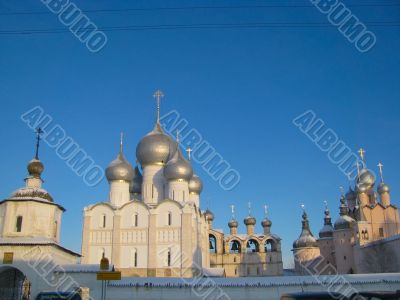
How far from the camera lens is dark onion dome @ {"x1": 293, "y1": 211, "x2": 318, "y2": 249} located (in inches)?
2093

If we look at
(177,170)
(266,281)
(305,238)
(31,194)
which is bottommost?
(266,281)

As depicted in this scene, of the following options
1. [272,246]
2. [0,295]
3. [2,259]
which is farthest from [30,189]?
[272,246]

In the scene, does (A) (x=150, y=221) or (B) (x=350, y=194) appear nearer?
(A) (x=150, y=221)

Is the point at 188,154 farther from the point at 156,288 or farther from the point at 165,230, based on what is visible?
the point at 156,288

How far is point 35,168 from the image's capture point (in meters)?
23.8

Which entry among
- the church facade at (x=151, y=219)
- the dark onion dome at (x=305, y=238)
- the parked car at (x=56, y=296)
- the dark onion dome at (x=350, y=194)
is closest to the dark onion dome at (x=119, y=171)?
the church facade at (x=151, y=219)

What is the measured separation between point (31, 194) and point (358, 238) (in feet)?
109

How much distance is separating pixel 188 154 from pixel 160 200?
6536 millimetres

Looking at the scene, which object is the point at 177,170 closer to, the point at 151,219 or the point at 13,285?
the point at 151,219

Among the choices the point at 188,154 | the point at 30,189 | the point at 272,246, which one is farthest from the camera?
the point at 272,246

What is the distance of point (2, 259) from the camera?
20578 mm

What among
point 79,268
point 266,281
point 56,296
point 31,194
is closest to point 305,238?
point 266,281

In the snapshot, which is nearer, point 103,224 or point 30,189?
point 30,189

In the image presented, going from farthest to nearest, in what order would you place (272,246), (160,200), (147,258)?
(272,246), (160,200), (147,258)
